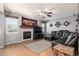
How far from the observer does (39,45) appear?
1617mm

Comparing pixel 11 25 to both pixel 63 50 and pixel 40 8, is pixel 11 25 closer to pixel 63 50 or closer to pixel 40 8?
pixel 40 8

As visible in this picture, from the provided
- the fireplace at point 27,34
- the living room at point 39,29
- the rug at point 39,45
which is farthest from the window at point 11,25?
the rug at point 39,45

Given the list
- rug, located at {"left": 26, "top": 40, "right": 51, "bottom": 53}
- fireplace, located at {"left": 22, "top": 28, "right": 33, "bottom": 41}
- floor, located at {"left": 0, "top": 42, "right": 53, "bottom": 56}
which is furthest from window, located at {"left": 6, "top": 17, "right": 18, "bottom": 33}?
rug, located at {"left": 26, "top": 40, "right": 51, "bottom": 53}

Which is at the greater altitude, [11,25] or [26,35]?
[11,25]

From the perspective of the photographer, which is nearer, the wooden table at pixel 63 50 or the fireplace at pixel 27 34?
the wooden table at pixel 63 50

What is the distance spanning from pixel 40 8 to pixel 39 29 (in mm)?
397

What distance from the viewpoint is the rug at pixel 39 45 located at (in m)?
1.59

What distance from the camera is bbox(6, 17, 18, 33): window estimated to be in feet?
5.10

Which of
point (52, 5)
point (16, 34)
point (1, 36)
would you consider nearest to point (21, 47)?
point (16, 34)

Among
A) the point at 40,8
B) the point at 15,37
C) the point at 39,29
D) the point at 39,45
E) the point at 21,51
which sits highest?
the point at 40,8

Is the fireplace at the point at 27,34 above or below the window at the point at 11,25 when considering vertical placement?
below

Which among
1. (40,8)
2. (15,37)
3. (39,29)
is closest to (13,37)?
(15,37)

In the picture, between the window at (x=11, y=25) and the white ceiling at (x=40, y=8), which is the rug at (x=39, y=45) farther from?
the white ceiling at (x=40, y=8)

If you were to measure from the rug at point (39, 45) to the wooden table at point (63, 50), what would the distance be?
6.0 inches
